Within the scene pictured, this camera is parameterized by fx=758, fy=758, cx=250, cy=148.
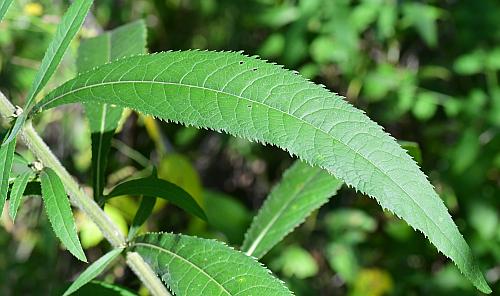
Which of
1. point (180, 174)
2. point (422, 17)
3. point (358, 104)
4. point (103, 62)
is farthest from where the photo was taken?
point (358, 104)

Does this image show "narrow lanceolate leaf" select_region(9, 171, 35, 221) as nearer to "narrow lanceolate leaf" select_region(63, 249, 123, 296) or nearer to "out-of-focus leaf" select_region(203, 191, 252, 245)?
"narrow lanceolate leaf" select_region(63, 249, 123, 296)

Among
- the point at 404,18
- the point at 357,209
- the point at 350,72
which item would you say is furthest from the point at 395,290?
the point at 404,18

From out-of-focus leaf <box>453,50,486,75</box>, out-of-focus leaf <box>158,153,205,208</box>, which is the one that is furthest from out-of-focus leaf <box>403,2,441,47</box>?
out-of-focus leaf <box>158,153,205,208</box>

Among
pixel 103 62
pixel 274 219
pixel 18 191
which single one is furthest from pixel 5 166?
pixel 274 219

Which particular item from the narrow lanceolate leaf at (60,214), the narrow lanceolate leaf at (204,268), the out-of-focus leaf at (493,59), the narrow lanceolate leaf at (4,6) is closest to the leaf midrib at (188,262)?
the narrow lanceolate leaf at (204,268)

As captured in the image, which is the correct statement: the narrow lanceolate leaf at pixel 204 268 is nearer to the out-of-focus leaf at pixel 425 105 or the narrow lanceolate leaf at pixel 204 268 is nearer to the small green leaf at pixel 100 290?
the small green leaf at pixel 100 290

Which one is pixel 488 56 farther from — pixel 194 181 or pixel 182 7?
pixel 182 7

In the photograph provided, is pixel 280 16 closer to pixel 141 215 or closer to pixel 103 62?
pixel 103 62
